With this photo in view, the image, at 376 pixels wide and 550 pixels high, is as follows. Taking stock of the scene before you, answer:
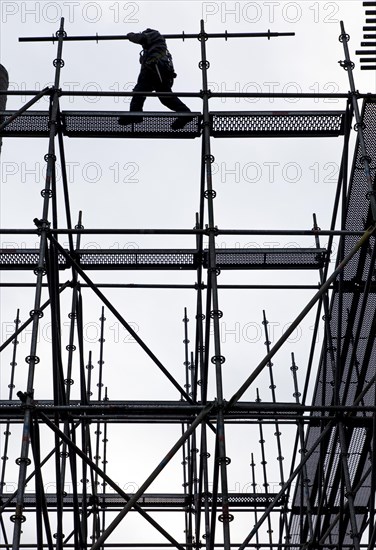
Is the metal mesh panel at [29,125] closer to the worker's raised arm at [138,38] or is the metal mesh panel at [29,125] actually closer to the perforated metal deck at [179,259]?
the perforated metal deck at [179,259]

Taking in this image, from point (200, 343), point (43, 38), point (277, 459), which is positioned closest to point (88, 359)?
point (277, 459)

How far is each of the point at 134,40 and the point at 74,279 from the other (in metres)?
3.46

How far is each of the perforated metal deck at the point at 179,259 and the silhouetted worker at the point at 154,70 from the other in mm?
1928

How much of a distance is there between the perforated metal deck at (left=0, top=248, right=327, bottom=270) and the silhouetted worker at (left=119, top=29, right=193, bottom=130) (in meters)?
1.93

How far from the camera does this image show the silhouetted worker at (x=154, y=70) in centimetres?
1161

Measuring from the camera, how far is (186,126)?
36.7ft

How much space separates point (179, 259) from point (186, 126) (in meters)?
1.86

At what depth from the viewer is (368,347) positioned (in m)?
10.2

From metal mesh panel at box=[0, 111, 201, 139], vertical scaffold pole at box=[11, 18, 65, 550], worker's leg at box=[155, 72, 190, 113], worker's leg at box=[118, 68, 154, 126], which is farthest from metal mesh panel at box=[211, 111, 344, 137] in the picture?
vertical scaffold pole at box=[11, 18, 65, 550]

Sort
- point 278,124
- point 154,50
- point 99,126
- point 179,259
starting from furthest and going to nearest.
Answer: point 154,50 < point 179,259 < point 99,126 < point 278,124

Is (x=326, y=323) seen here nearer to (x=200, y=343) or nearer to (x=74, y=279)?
(x=200, y=343)

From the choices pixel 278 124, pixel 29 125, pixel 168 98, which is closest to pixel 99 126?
pixel 29 125

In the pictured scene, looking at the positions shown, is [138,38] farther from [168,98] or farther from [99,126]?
[99,126]

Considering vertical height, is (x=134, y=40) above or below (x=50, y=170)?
above
